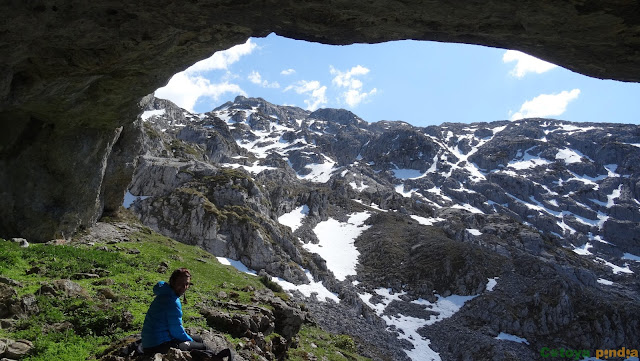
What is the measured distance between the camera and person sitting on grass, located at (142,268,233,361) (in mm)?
8414

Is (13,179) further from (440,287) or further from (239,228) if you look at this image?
(440,287)

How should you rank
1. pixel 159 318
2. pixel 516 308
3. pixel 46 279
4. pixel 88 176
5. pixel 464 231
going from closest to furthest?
1. pixel 159 318
2. pixel 46 279
3. pixel 88 176
4. pixel 516 308
5. pixel 464 231

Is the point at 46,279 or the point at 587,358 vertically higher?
the point at 46,279

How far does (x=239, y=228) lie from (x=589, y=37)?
213 feet

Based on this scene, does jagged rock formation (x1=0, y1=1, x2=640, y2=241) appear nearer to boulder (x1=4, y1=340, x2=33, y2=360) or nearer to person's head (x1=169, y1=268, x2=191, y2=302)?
person's head (x1=169, y1=268, x2=191, y2=302)

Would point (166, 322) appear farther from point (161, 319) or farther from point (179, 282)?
point (179, 282)

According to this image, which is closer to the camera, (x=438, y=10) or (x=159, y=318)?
(x=159, y=318)

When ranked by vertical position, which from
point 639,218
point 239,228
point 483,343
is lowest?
point 483,343

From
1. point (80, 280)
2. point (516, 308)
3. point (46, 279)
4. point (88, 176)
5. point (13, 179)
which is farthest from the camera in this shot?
point (516, 308)

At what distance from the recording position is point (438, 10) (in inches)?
394

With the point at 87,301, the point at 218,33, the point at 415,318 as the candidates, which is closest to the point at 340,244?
the point at 415,318

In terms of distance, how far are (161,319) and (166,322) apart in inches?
5.7

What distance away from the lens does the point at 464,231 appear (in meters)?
116

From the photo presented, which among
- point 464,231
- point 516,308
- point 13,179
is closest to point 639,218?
point 464,231
